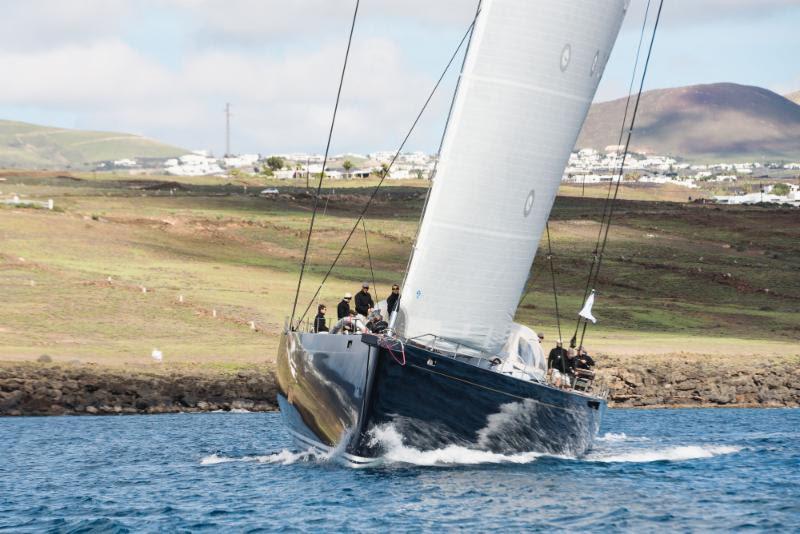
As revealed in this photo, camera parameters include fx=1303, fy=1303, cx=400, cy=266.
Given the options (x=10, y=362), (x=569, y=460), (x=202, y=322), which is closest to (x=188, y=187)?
(x=202, y=322)

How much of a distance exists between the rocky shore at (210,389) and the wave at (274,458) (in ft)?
49.6

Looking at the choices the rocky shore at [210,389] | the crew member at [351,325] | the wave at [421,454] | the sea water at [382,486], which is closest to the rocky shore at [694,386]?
the rocky shore at [210,389]

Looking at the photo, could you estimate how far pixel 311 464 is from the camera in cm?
3322

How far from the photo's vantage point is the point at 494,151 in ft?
101

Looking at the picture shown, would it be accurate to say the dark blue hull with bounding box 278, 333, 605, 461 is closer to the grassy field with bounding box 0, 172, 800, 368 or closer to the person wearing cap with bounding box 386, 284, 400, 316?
the person wearing cap with bounding box 386, 284, 400, 316

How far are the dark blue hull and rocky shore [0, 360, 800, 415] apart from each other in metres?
18.9

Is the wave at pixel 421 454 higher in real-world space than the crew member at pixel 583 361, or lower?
lower

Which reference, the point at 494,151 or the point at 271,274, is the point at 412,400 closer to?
the point at 494,151

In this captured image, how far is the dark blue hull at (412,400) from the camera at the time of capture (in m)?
30.0

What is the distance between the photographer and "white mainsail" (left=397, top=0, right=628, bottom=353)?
30656 millimetres

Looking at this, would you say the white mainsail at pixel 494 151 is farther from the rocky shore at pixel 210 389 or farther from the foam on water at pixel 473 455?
the rocky shore at pixel 210 389

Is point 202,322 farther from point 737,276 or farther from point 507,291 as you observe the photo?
point 737,276

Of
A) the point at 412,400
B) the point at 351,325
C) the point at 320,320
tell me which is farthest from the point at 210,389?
the point at 412,400

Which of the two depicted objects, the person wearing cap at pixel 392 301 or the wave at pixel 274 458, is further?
the wave at pixel 274 458
